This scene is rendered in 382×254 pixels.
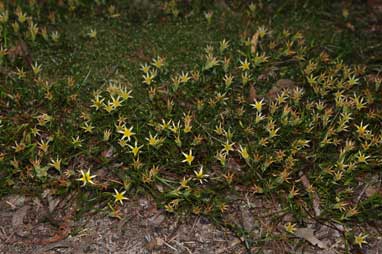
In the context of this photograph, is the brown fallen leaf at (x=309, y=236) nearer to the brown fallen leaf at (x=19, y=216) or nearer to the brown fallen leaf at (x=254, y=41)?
the brown fallen leaf at (x=254, y=41)

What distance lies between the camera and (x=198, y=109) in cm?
369

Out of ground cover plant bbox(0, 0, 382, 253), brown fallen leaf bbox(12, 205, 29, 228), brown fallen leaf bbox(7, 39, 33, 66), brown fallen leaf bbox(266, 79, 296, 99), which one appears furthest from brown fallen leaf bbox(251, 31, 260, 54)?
brown fallen leaf bbox(12, 205, 29, 228)

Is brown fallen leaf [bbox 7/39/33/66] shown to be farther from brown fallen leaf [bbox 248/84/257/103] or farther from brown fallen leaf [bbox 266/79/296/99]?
brown fallen leaf [bbox 266/79/296/99]

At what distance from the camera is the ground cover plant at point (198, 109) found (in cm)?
335

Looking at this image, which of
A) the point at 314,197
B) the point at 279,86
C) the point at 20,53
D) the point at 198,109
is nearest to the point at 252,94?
the point at 279,86

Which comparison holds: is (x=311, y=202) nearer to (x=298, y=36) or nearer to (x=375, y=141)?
(x=375, y=141)

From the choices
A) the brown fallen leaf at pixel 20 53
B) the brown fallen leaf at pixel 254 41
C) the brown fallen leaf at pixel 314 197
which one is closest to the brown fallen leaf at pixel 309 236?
the brown fallen leaf at pixel 314 197

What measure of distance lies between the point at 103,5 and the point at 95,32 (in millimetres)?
383

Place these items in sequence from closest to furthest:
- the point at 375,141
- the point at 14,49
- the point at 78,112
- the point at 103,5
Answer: the point at 375,141 < the point at 78,112 < the point at 14,49 < the point at 103,5

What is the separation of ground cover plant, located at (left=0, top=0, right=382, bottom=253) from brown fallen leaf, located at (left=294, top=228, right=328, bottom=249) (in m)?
0.01

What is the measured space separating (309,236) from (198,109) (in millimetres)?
1089

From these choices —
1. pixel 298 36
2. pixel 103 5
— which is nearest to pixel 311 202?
pixel 298 36

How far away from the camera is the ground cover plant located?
3.35 m

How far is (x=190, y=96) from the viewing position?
12.4ft
